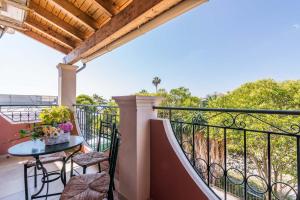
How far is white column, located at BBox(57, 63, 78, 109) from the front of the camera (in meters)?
3.73

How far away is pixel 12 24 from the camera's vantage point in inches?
105

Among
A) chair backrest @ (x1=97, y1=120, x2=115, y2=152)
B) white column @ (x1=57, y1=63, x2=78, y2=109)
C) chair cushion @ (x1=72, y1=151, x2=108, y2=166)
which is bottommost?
chair cushion @ (x1=72, y1=151, x2=108, y2=166)

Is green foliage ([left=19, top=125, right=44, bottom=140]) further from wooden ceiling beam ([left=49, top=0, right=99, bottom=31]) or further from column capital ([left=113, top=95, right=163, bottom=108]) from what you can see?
wooden ceiling beam ([left=49, top=0, right=99, bottom=31])

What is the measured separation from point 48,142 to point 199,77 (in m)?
19.5

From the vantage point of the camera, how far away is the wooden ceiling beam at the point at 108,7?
2235 mm

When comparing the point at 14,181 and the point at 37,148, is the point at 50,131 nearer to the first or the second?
the point at 37,148

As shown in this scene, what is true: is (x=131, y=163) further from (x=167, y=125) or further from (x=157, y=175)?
(x=167, y=125)

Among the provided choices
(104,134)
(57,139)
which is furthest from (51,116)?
(104,134)

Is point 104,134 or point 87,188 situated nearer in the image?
point 87,188

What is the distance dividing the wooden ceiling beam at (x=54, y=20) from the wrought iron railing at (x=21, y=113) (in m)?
1.89

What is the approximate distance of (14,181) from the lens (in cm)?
234

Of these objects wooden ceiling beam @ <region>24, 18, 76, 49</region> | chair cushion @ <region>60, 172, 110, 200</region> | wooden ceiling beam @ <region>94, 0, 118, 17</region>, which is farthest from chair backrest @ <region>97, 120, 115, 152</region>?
wooden ceiling beam @ <region>24, 18, 76, 49</region>

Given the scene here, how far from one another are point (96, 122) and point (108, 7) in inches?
78.9

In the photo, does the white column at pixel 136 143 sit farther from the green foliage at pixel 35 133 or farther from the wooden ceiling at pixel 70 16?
the wooden ceiling at pixel 70 16
